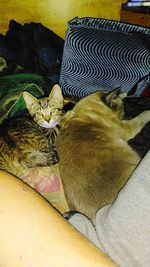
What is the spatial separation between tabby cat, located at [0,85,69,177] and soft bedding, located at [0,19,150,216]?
51 mm

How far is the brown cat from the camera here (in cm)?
130

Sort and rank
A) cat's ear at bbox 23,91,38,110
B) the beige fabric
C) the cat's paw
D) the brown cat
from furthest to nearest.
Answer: cat's ear at bbox 23,91,38,110 → the cat's paw → the brown cat → the beige fabric

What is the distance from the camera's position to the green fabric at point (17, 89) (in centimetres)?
175

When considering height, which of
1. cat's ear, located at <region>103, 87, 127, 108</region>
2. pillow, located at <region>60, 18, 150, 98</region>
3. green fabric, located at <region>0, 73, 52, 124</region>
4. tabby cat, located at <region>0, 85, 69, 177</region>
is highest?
pillow, located at <region>60, 18, 150, 98</region>

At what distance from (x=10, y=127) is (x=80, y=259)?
1171 mm

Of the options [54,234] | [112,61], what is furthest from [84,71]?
[54,234]

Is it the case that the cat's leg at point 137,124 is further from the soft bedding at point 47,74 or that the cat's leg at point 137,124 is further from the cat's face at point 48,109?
the cat's face at point 48,109

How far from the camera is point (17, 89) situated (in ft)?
5.83

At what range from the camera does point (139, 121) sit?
5.72 feet

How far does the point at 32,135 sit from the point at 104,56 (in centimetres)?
65

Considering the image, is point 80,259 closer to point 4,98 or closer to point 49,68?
point 4,98

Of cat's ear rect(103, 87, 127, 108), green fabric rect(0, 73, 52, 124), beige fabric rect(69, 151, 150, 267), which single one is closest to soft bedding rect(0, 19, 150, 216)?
green fabric rect(0, 73, 52, 124)

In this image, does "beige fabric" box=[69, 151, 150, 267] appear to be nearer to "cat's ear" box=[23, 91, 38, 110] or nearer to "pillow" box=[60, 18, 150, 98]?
"cat's ear" box=[23, 91, 38, 110]

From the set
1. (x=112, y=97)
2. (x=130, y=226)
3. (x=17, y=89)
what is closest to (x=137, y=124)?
(x=112, y=97)
